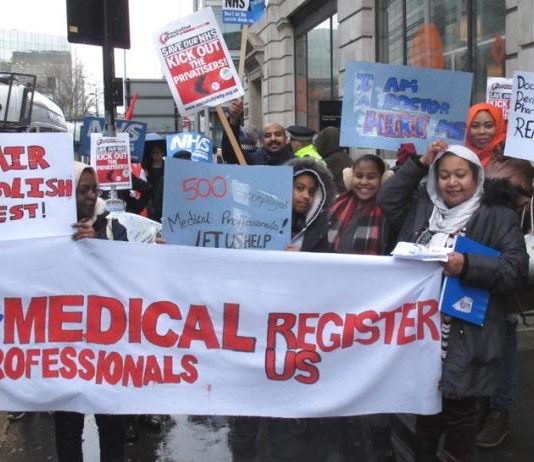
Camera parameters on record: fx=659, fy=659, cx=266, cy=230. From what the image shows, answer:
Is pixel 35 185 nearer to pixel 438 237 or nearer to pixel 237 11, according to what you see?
pixel 438 237

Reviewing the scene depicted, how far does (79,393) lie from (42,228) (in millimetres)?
775

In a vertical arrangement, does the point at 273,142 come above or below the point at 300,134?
below

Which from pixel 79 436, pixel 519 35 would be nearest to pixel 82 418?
pixel 79 436

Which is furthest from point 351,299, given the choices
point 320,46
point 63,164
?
point 320,46

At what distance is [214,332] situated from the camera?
10.1 feet

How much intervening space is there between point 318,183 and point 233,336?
0.94 m

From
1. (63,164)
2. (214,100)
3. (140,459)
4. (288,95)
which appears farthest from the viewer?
(288,95)

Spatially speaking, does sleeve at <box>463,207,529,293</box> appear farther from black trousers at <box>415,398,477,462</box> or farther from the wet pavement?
the wet pavement

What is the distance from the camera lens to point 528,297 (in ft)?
11.8

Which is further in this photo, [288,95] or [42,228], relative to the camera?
[288,95]

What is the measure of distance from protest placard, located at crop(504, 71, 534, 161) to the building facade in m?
3.82

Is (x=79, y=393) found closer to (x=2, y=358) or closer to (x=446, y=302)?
(x=2, y=358)

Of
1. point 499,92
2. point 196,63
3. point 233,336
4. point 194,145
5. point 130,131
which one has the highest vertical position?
point 196,63

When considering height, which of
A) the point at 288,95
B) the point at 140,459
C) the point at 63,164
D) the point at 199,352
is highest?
the point at 288,95
